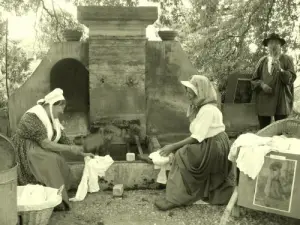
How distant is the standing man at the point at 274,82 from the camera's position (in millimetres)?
6543

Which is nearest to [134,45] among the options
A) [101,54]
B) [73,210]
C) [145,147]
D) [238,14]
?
[101,54]

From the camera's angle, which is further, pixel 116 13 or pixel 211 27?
pixel 211 27

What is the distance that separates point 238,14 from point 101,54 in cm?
507

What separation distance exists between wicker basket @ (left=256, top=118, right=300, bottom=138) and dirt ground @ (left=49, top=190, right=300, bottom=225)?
39.2 inches

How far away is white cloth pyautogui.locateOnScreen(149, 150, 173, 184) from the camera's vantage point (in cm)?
521

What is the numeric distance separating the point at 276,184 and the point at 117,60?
367 centimetres

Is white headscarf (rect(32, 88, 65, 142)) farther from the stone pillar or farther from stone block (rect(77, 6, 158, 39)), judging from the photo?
stone block (rect(77, 6, 158, 39))

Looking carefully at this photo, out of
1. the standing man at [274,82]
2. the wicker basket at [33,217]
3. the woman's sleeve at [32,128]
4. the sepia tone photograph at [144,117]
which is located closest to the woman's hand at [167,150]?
the sepia tone photograph at [144,117]

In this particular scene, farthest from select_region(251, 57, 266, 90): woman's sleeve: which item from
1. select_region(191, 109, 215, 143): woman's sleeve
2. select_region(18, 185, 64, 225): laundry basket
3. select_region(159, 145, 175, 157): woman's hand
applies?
select_region(18, 185, 64, 225): laundry basket

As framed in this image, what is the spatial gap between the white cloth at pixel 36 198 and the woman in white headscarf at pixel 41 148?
42 cm

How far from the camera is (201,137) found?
16.1 feet

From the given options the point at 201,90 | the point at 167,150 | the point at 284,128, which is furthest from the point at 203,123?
the point at 284,128

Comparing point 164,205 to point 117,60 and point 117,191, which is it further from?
point 117,60

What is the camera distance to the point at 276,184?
4.12m
